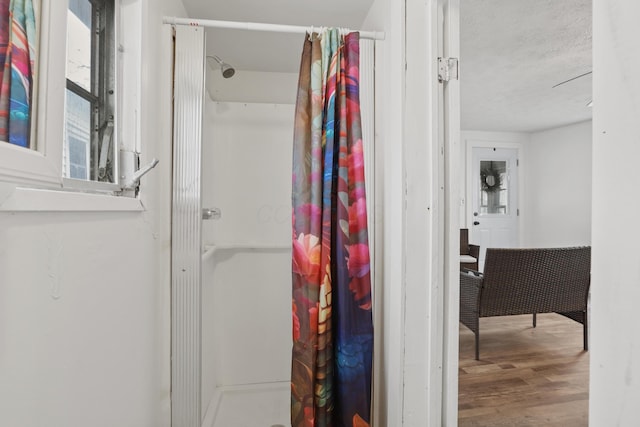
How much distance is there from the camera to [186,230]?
1231 mm

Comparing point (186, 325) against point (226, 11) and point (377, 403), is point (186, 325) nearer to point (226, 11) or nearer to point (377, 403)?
point (377, 403)

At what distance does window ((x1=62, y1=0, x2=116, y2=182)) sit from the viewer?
77cm

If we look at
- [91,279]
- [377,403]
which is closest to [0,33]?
[91,279]

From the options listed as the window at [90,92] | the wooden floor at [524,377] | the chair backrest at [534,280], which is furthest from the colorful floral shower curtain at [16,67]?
the chair backrest at [534,280]

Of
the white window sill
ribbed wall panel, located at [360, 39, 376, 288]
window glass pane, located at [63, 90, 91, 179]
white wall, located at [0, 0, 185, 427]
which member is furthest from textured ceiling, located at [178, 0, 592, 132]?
the white window sill

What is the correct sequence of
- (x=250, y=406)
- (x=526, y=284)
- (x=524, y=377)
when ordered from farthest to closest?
(x=526, y=284) → (x=524, y=377) → (x=250, y=406)

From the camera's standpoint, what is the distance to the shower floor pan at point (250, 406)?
1631 mm

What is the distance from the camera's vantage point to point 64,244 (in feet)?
2.08

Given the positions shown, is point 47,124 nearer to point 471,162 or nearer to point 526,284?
point 526,284

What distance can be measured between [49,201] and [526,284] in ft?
9.26

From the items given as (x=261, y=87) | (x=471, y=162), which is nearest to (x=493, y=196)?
(x=471, y=162)

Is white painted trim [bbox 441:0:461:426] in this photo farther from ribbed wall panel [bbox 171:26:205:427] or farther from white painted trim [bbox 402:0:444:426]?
ribbed wall panel [bbox 171:26:205:427]

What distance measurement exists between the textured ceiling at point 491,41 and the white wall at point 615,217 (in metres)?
1.34

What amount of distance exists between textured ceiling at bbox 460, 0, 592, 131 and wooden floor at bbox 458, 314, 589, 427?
241 centimetres
